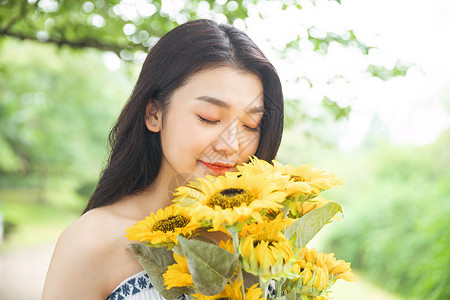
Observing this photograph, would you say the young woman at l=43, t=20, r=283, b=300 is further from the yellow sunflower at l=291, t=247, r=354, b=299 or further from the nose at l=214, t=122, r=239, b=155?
the yellow sunflower at l=291, t=247, r=354, b=299

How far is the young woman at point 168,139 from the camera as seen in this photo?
39.9 inches

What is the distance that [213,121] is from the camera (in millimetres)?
1009

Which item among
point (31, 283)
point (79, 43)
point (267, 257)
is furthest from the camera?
point (31, 283)

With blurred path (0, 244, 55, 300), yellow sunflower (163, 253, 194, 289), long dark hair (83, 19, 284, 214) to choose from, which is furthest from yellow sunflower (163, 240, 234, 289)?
blurred path (0, 244, 55, 300)

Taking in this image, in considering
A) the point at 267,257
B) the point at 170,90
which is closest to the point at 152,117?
the point at 170,90

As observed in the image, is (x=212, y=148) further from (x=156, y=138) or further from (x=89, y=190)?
(x=89, y=190)

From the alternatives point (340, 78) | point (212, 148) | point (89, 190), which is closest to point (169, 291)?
point (212, 148)

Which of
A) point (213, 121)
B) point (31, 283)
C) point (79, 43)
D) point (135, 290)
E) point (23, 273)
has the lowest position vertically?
point (23, 273)

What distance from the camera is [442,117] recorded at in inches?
236

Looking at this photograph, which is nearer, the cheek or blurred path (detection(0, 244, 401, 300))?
the cheek

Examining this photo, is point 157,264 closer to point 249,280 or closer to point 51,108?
point 249,280

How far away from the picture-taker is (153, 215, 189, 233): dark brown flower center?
2.41ft

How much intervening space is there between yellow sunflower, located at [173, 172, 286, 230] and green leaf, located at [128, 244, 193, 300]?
0.48 feet

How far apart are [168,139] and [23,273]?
6.64 meters
